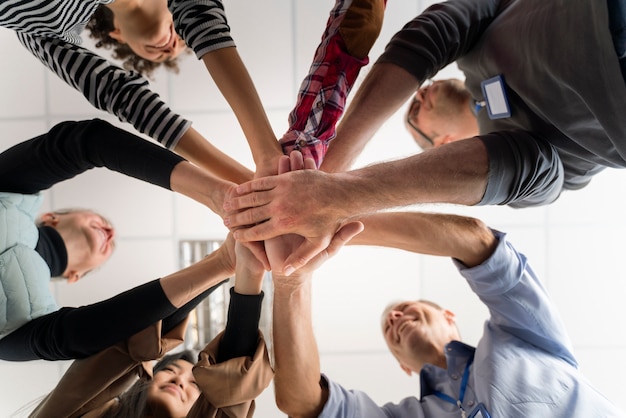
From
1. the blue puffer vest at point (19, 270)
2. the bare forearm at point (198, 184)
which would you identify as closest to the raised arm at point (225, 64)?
the bare forearm at point (198, 184)

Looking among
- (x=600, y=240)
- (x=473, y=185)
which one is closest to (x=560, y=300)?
(x=600, y=240)

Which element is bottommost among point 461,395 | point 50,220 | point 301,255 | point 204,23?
point 461,395

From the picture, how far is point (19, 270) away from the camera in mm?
1531

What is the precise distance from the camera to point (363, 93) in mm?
1404

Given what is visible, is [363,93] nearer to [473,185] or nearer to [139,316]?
[473,185]

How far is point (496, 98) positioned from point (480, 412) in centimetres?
94

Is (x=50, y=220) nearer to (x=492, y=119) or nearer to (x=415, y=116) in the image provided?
(x=415, y=116)

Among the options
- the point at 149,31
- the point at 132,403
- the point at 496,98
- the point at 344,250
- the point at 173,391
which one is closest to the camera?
the point at 496,98

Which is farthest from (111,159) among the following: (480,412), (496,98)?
(480,412)

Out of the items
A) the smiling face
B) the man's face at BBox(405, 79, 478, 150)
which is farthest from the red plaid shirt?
the smiling face

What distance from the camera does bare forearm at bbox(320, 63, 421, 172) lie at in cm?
140

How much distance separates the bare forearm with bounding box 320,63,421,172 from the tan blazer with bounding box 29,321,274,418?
1.89 feet

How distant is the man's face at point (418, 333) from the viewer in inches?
79.7

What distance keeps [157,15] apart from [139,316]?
3.73ft
